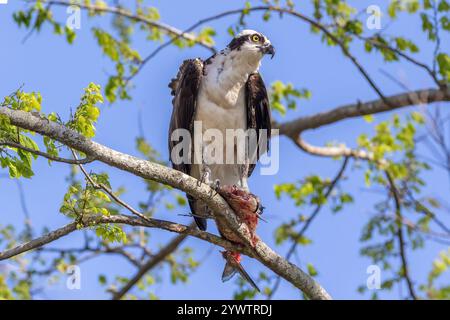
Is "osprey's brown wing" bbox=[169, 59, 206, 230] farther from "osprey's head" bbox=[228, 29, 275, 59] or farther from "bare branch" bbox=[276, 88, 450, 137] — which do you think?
"bare branch" bbox=[276, 88, 450, 137]

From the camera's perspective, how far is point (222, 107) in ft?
26.4

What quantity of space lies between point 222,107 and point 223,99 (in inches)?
2.9

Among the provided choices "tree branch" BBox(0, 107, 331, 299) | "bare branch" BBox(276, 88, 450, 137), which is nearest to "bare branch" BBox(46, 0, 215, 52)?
"bare branch" BBox(276, 88, 450, 137)

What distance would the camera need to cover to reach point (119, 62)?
37.3ft

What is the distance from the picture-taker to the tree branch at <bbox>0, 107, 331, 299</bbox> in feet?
19.2

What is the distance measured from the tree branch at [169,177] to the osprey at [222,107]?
3.89ft

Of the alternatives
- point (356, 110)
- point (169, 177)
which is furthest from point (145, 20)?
point (169, 177)

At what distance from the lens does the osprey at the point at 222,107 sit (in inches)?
316

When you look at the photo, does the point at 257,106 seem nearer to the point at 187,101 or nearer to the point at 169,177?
the point at 187,101

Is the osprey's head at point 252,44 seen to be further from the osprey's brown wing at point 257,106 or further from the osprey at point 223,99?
the osprey's brown wing at point 257,106

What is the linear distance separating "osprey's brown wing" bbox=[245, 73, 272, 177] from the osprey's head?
23cm

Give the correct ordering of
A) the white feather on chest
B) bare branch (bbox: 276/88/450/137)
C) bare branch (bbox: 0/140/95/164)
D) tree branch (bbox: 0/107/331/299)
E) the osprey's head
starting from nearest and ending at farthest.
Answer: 1. bare branch (bbox: 0/140/95/164)
2. tree branch (bbox: 0/107/331/299)
3. the white feather on chest
4. the osprey's head
5. bare branch (bbox: 276/88/450/137)

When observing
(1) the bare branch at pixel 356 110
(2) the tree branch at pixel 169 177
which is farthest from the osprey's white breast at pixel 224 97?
(1) the bare branch at pixel 356 110
